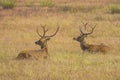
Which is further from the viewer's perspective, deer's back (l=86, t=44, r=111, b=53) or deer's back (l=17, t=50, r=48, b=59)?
deer's back (l=86, t=44, r=111, b=53)

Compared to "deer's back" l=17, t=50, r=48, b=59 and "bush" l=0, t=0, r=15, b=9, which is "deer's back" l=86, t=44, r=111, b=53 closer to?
"deer's back" l=17, t=50, r=48, b=59

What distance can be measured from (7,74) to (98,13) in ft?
58.8

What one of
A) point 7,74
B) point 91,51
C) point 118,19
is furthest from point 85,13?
point 7,74

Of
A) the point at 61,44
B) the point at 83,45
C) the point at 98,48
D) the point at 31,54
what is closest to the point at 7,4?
the point at 61,44

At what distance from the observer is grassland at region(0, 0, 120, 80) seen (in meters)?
11.9

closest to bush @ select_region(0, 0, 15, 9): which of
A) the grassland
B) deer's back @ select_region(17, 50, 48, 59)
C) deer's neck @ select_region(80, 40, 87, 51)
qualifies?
the grassland

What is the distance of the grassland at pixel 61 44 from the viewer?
1186 centimetres

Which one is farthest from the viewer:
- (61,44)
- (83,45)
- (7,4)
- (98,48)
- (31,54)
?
(7,4)

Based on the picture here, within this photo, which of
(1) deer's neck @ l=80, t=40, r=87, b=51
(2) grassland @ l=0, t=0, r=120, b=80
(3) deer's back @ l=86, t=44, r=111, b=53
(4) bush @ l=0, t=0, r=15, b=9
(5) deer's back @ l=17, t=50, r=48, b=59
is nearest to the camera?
(2) grassland @ l=0, t=0, r=120, b=80

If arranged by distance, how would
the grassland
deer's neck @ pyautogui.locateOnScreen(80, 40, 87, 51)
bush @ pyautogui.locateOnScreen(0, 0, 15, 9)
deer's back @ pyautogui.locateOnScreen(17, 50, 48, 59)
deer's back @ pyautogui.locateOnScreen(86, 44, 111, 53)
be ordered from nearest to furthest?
1. the grassland
2. deer's back @ pyautogui.locateOnScreen(17, 50, 48, 59)
3. deer's back @ pyautogui.locateOnScreen(86, 44, 111, 53)
4. deer's neck @ pyautogui.locateOnScreen(80, 40, 87, 51)
5. bush @ pyautogui.locateOnScreen(0, 0, 15, 9)

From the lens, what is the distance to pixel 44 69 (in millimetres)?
12469

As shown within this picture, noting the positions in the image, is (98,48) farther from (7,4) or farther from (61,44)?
(7,4)

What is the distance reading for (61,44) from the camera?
701 inches

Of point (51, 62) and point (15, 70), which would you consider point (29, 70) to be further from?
point (51, 62)
